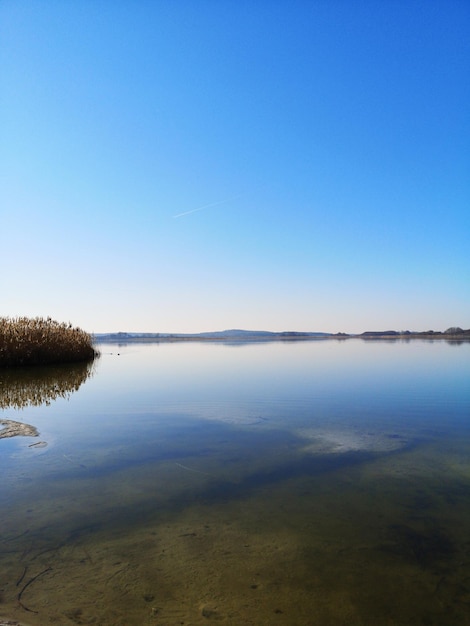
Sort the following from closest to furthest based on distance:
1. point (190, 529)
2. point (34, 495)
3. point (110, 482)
A: point (190, 529) → point (34, 495) → point (110, 482)

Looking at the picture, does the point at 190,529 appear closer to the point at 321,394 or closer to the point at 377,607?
the point at 377,607

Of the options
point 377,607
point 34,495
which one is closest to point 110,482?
point 34,495

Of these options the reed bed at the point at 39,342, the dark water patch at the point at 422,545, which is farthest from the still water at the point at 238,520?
the reed bed at the point at 39,342

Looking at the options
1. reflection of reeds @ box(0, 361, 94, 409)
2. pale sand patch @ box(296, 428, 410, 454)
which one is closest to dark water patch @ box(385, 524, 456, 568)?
pale sand patch @ box(296, 428, 410, 454)

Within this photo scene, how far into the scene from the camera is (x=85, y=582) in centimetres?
293

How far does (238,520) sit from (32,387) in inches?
470

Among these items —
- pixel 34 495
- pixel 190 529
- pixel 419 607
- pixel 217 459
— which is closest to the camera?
pixel 419 607

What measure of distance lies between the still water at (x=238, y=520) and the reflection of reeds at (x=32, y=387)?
83.8 inches

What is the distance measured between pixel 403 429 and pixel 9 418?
8.29 m

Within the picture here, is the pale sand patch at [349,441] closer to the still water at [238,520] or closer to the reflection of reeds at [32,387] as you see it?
the still water at [238,520]

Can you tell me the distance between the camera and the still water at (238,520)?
2.70 m

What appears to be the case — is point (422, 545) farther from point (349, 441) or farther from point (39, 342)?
point (39, 342)

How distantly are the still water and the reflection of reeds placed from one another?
2.13 meters

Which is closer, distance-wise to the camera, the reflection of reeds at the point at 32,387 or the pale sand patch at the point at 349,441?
the pale sand patch at the point at 349,441
